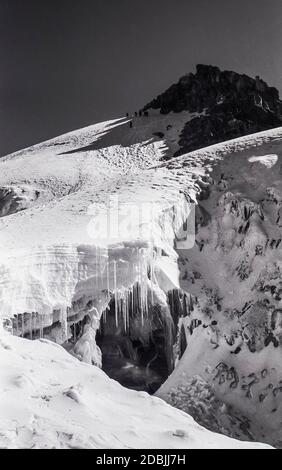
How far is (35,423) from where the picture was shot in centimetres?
778

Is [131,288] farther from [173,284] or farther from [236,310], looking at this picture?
[236,310]

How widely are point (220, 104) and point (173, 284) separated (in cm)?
4222

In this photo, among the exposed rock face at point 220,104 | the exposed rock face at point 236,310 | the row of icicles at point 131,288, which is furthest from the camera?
the exposed rock face at point 220,104

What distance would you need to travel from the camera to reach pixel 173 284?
55.3 ft

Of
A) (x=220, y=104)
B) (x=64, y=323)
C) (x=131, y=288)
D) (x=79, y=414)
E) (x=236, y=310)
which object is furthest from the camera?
(x=220, y=104)

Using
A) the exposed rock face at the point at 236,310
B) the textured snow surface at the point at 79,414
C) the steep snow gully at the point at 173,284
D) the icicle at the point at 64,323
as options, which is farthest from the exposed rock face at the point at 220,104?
the textured snow surface at the point at 79,414

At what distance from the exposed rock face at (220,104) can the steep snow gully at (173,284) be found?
28.1 metres

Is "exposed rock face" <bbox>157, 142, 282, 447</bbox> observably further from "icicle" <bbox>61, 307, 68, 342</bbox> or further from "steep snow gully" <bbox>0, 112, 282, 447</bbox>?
"icicle" <bbox>61, 307, 68, 342</bbox>

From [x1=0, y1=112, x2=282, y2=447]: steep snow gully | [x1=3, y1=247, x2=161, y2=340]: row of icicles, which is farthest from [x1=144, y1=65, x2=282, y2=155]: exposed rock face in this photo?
[x1=3, y1=247, x2=161, y2=340]: row of icicles

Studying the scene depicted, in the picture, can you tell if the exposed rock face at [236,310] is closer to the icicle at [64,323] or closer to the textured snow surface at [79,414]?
the icicle at [64,323]

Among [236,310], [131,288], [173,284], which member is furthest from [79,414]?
[236,310]

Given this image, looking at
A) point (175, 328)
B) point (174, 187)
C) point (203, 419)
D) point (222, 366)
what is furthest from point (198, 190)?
point (203, 419)

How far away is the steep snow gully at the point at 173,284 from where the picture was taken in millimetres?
14477
